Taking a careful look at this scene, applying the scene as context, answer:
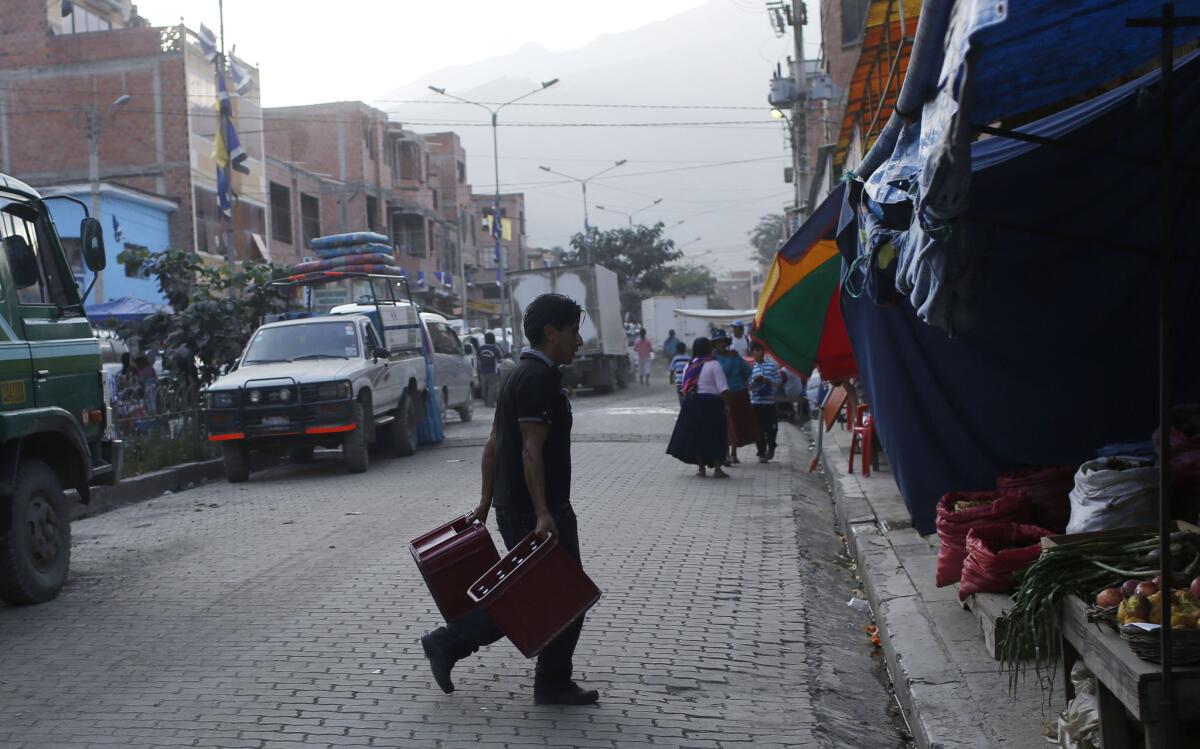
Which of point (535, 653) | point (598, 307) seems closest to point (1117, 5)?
point (535, 653)

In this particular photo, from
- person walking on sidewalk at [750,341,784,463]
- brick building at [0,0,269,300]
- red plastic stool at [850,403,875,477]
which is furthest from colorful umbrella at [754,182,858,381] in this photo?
brick building at [0,0,269,300]

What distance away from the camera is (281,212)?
45750 millimetres

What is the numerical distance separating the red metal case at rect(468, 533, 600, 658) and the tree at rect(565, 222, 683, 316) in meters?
66.5

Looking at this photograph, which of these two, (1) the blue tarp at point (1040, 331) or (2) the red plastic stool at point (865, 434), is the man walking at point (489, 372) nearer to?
(2) the red plastic stool at point (865, 434)

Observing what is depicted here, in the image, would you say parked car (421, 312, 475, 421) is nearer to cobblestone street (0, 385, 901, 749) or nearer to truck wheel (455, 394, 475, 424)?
truck wheel (455, 394, 475, 424)

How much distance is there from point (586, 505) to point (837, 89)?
85.9 ft

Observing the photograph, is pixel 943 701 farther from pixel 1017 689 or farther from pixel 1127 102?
pixel 1127 102

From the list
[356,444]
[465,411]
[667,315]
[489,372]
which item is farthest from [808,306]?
[667,315]

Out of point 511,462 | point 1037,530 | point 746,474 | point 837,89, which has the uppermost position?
point 837,89

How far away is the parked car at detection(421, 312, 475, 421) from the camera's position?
2192 cm

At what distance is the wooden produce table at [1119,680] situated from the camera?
3684 millimetres

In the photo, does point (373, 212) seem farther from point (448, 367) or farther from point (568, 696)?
point (568, 696)

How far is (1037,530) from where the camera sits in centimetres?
605

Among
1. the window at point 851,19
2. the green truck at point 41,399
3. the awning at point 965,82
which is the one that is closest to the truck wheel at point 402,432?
the green truck at point 41,399
